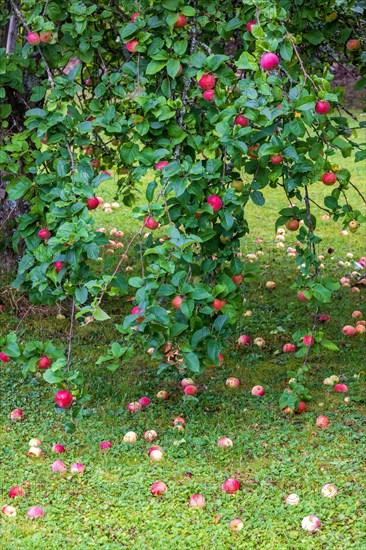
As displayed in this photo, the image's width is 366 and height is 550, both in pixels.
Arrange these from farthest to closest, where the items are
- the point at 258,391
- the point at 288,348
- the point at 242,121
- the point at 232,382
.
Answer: the point at 288,348 → the point at 232,382 → the point at 258,391 → the point at 242,121

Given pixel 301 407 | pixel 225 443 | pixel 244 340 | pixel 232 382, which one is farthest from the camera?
pixel 244 340

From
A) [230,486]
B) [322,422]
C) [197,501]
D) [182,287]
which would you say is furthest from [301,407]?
[182,287]

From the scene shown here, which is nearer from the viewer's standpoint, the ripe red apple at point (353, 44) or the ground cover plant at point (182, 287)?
the ground cover plant at point (182, 287)

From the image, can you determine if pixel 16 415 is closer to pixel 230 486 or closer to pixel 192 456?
pixel 192 456

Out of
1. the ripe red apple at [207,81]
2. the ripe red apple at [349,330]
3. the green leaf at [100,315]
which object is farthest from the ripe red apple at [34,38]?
the ripe red apple at [349,330]

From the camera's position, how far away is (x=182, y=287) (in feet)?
8.96

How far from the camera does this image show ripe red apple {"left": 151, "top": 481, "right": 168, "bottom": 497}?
281 centimetres

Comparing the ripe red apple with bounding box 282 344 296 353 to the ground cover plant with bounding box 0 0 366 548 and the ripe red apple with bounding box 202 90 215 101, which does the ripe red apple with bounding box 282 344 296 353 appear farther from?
the ripe red apple with bounding box 202 90 215 101

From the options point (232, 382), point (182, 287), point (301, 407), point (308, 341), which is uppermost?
point (182, 287)

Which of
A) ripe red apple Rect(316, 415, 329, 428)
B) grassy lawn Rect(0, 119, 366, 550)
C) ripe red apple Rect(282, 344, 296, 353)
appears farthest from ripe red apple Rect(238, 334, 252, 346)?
ripe red apple Rect(316, 415, 329, 428)

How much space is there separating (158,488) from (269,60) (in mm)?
1506

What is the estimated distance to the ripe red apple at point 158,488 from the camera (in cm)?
281

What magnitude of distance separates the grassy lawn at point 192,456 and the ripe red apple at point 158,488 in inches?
0.9

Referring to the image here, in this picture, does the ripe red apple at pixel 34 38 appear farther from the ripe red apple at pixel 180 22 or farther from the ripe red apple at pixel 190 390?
the ripe red apple at pixel 190 390
